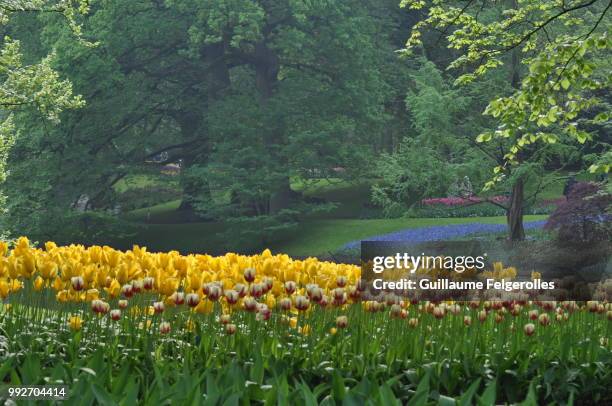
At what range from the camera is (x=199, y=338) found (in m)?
5.78

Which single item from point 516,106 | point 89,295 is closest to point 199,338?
point 89,295

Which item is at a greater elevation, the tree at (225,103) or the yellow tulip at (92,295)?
the tree at (225,103)

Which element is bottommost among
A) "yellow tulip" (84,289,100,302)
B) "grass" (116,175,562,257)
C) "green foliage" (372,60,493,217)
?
"yellow tulip" (84,289,100,302)

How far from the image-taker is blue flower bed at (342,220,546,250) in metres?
28.3

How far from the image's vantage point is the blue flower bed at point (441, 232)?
92.9ft

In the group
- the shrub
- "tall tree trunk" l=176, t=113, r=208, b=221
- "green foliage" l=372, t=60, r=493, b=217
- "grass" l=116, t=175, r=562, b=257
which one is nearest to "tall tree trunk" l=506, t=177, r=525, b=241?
"green foliage" l=372, t=60, r=493, b=217

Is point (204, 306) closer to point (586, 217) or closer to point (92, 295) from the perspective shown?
point (92, 295)

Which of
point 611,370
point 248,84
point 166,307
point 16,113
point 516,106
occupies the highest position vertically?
point 248,84

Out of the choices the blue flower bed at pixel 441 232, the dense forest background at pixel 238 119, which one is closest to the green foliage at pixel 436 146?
the dense forest background at pixel 238 119

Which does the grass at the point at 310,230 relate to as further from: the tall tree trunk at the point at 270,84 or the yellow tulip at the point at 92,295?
the yellow tulip at the point at 92,295

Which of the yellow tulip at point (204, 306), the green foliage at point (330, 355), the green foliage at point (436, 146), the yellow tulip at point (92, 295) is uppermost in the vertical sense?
the green foliage at point (436, 146)

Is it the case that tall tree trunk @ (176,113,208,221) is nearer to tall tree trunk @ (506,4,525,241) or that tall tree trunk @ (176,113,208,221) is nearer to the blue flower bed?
the blue flower bed

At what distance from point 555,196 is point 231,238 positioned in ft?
57.2

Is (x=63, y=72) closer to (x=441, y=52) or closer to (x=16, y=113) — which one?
(x=16, y=113)
